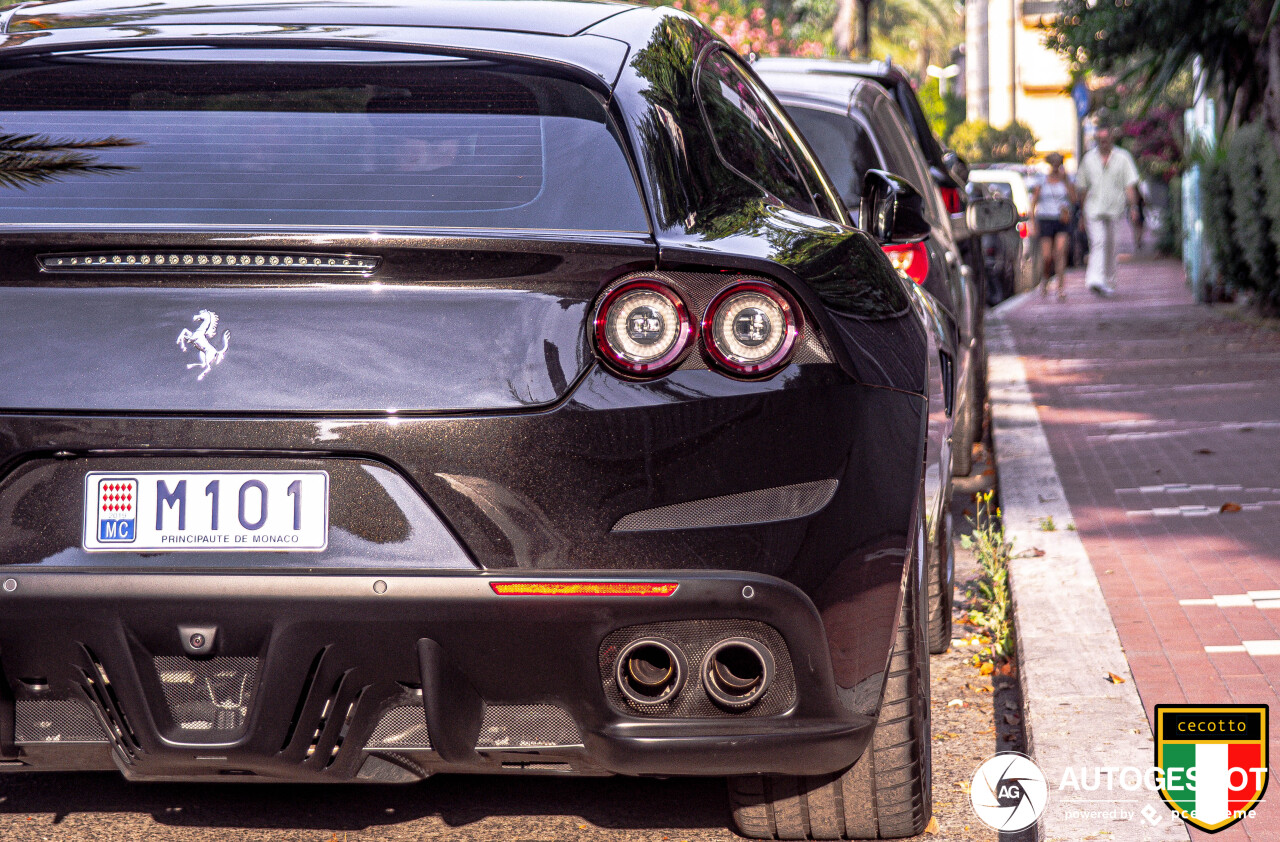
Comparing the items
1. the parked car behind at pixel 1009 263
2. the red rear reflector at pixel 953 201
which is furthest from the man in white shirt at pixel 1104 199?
the red rear reflector at pixel 953 201

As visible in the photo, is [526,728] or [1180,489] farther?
[1180,489]

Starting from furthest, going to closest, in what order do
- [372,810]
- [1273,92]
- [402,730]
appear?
[1273,92], [372,810], [402,730]

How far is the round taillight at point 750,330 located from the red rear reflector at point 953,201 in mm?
5343

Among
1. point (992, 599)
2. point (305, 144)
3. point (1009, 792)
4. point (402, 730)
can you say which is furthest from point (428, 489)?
point (992, 599)

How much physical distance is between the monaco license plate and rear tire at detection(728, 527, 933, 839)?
1.09 metres

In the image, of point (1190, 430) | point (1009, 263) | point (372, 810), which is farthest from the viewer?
point (1009, 263)

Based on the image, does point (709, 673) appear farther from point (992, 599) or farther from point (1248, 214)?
point (1248, 214)

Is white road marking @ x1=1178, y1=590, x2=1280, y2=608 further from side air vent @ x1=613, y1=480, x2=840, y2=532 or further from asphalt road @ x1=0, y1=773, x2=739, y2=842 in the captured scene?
side air vent @ x1=613, y1=480, x2=840, y2=532

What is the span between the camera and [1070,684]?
13.4 feet

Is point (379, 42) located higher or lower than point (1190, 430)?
higher

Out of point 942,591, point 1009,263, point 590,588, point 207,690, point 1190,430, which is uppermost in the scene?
point 590,588

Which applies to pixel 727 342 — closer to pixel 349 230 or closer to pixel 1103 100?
pixel 349 230

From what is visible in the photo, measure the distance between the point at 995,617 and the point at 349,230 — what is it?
115 inches

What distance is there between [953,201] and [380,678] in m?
5.80
